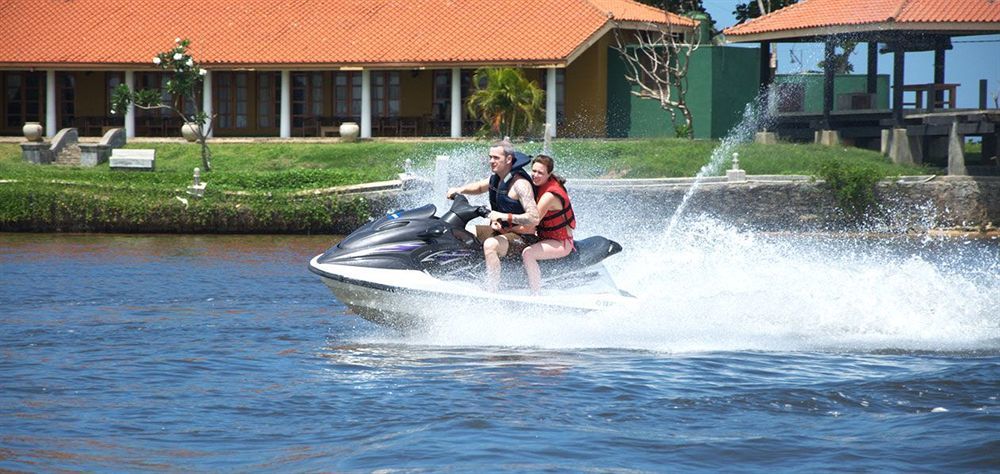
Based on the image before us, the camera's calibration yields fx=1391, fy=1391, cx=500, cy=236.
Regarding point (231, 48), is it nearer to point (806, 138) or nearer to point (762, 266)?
point (806, 138)

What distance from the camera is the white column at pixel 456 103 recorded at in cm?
3488

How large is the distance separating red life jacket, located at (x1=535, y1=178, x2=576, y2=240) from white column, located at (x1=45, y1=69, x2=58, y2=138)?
2910 cm

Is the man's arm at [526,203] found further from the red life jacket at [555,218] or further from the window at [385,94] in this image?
the window at [385,94]

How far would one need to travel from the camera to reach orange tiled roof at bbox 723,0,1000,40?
96.0 ft

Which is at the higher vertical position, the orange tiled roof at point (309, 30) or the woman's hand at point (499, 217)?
the orange tiled roof at point (309, 30)

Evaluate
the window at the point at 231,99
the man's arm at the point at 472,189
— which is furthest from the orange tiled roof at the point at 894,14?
the man's arm at the point at 472,189

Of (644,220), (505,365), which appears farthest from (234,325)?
(644,220)

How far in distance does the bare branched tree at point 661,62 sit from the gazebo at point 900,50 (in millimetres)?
1758

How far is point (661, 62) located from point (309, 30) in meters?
9.59

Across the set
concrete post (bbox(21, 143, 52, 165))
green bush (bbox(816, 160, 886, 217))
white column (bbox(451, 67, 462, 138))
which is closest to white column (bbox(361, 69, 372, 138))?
white column (bbox(451, 67, 462, 138))

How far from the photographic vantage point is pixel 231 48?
36562 mm

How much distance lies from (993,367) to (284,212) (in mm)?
17320

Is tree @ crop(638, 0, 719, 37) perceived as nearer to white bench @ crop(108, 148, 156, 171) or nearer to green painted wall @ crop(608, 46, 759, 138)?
green painted wall @ crop(608, 46, 759, 138)

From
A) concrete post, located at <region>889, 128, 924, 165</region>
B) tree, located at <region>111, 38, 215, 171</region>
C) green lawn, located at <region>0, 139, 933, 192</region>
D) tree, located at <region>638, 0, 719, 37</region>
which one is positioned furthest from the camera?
tree, located at <region>638, 0, 719, 37</region>
